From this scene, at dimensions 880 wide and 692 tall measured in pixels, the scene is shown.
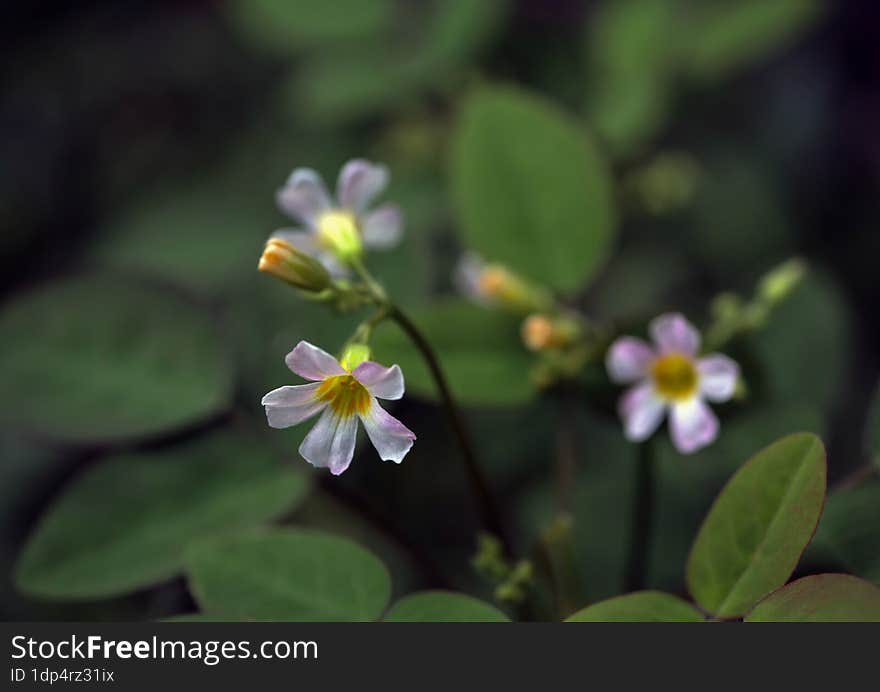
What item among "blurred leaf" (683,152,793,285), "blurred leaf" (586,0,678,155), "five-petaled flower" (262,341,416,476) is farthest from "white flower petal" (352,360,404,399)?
"blurred leaf" (683,152,793,285)

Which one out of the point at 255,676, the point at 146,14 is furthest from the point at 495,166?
the point at 146,14

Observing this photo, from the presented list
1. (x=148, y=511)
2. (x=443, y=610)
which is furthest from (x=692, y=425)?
(x=148, y=511)

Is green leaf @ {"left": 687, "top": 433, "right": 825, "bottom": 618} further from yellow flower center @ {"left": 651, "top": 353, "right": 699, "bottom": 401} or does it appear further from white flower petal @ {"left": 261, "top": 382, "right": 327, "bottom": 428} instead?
white flower petal @ {"left": 261, "top": 382, "right": 327, "bottom": 428}

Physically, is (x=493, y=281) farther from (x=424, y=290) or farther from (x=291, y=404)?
(x=291, y=404)

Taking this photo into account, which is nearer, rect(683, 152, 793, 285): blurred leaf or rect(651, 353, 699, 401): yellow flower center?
rect(651, 353, 699, 401): yellow flower center

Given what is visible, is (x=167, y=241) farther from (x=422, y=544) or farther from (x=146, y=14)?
(x=422, y=544)

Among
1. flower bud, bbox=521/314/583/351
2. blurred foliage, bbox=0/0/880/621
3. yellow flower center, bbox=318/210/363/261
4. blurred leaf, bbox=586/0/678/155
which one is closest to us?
blurred foliage, bbox=0/0/880/621

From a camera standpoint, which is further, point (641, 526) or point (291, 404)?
point (641, 526)
